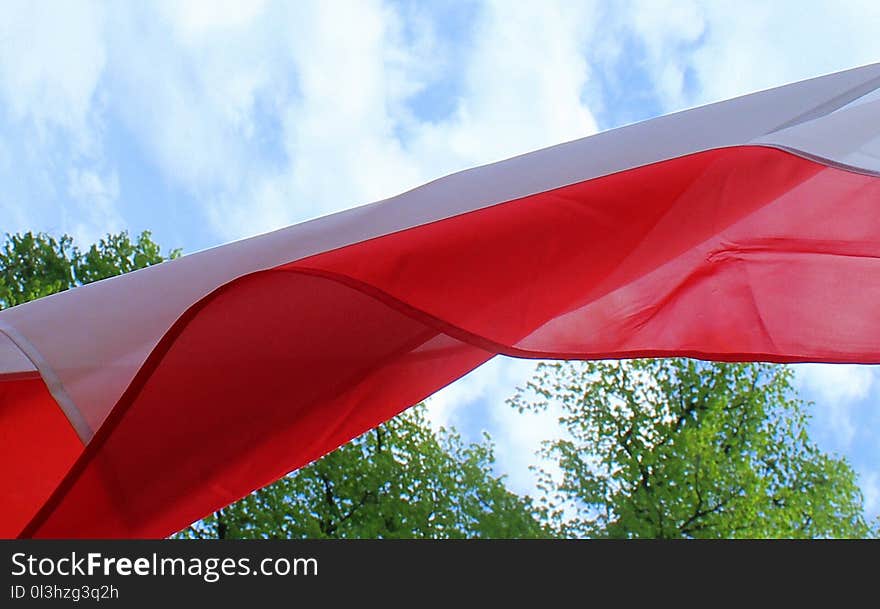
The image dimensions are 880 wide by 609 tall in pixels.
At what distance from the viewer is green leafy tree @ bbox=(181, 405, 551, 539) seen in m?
16.7

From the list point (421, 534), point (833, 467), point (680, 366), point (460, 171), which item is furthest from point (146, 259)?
point (460, 171)

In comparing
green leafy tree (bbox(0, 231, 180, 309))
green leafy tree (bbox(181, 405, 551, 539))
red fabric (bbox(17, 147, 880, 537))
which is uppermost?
green leafy tree (bbox(0, 231, 180, 309))

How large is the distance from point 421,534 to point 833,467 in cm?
927

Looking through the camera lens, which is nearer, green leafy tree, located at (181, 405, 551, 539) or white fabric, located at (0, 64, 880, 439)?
white fabric, located at (0, 64, 880, 439)

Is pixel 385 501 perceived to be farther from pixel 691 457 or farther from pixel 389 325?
pixel 389 325

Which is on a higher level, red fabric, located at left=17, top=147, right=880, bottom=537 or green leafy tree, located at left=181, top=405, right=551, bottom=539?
green leafy tree, located at left=181, top=405, right=551, bottom=539

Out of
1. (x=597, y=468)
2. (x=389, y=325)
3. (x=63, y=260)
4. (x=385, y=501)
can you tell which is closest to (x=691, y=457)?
(x=597, y=468)

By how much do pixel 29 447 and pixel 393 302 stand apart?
1600mm

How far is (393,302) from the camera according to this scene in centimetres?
179

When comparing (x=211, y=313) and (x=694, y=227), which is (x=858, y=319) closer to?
(x=694, y=227)

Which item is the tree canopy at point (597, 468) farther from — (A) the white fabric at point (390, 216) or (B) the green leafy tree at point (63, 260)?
(A) the white fabric at point (390, 216)

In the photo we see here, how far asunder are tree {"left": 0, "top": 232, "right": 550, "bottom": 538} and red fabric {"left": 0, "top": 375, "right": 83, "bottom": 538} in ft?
45.4

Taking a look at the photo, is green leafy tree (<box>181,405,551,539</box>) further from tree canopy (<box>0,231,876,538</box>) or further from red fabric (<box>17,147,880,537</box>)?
red fabric (<box>17,147,880,537</box>)

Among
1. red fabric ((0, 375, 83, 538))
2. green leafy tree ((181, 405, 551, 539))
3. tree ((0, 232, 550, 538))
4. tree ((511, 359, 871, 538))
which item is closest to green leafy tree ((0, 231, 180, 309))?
tree ((0, 232, 550, 538))
